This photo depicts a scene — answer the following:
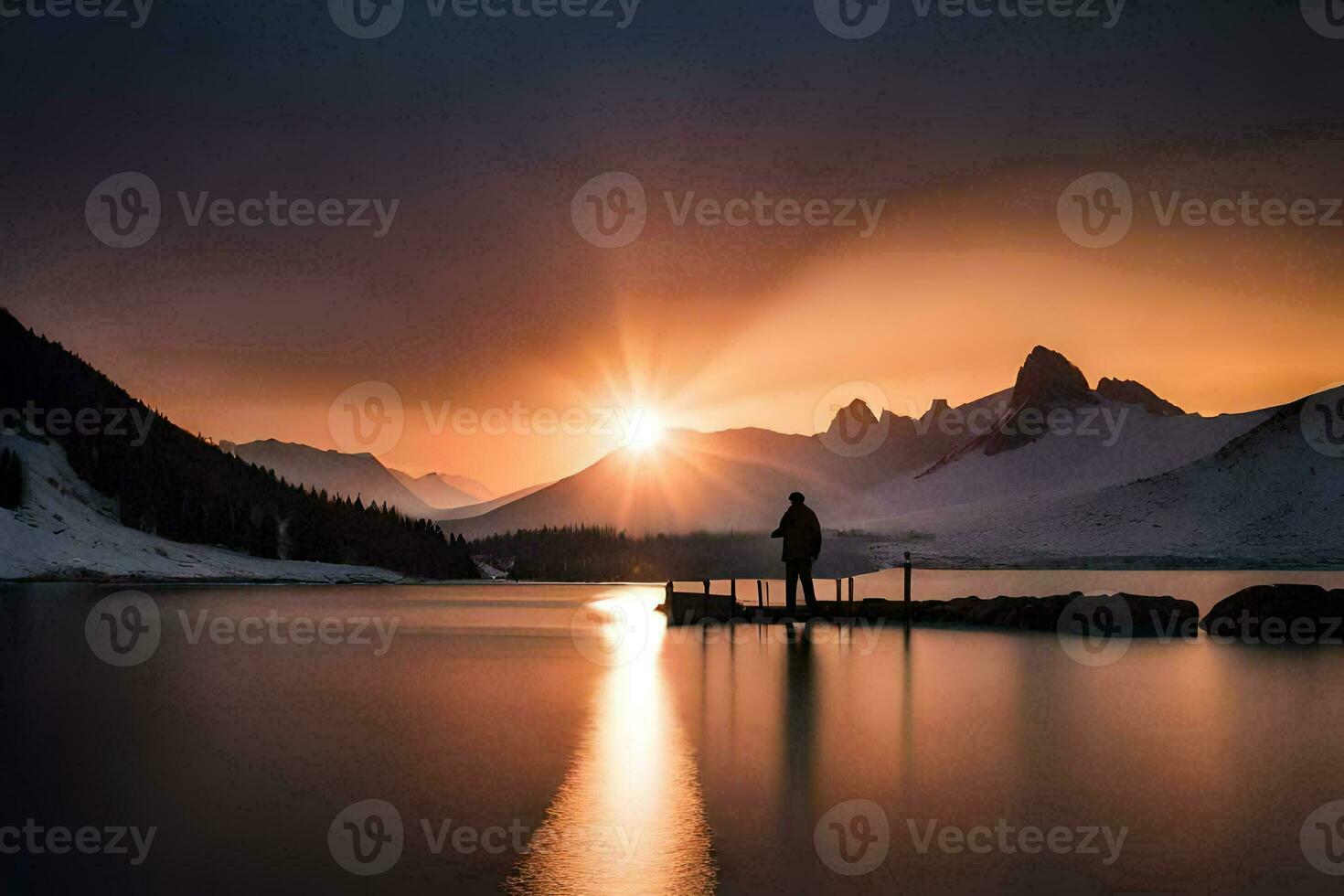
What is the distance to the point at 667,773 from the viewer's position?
18.0m

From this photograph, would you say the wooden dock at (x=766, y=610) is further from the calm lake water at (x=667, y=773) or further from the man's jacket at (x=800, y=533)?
the calm lake water at (x=667, y=773)

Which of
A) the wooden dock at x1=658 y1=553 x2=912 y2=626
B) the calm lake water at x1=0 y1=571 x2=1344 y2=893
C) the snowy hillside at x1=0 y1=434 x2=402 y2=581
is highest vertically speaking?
the snowy hillside at x1=0 y1=434 x2=402 y2=581

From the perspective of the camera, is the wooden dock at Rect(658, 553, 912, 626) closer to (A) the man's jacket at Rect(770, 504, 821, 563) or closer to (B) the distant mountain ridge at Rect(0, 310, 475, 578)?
(A) the man's jacket at Rect(770, 504, 821, 563)

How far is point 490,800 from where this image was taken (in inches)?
631

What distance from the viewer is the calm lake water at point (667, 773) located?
12.8 meters

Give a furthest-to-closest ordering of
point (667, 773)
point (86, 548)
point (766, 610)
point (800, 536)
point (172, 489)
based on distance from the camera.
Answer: point (172, 489), point (86, 548), point (766, 610), point (800, 536), point (667, 773)

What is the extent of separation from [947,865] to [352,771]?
9.13m

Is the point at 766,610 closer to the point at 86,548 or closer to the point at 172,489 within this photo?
the point at 86,548

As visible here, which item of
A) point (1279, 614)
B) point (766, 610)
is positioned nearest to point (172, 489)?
point (766, 610)

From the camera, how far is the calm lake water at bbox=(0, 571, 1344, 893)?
41.9 feet

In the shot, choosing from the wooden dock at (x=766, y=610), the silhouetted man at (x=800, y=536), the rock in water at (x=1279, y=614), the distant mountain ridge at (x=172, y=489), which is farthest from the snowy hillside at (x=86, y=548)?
the rock in water at (x=1279, y=614)

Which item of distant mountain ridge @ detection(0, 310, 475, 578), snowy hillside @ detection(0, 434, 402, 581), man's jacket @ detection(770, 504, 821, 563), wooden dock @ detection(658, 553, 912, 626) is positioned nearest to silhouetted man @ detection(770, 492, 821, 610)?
man's jacket @ detection(770, 504, 821, 563)

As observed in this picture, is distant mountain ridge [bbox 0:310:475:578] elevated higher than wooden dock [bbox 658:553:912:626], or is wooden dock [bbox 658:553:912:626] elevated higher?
distant mountain ridge [bbox 0:310:475:578]

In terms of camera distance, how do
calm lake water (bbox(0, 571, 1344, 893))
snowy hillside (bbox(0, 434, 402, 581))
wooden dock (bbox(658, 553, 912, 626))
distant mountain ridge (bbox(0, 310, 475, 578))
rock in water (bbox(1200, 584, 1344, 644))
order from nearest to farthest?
calm lake water (bbox(0, 571, 1344, 893)), rock in water (bbox(1200, 584, 1344, 644)), wooden dock (bbox(658, 553, 912, 626)), snowy hillside (bbox(0, 434, 402, 581)), distant mountain ridge (bbox(0, 310, 475, 578))
